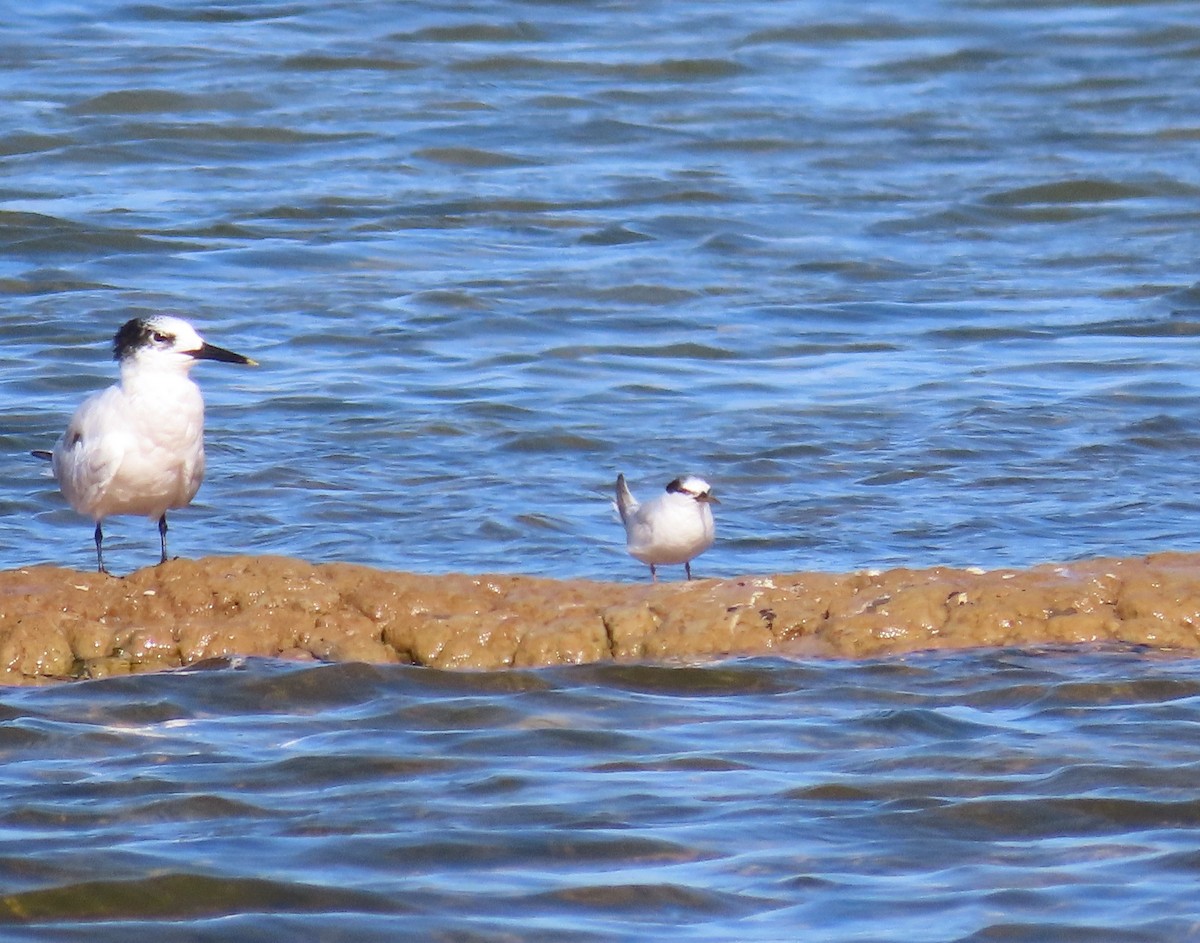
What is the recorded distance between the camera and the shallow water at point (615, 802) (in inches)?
168

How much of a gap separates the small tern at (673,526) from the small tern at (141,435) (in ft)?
4.98

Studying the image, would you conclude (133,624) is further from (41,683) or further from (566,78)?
(566,78)

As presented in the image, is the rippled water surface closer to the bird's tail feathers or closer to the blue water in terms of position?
the blue water

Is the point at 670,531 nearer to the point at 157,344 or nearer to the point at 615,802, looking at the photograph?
the point at 157,344

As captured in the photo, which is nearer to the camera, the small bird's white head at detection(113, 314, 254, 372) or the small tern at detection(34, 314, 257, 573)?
the small tern at detection(34, 314, 257, 573)

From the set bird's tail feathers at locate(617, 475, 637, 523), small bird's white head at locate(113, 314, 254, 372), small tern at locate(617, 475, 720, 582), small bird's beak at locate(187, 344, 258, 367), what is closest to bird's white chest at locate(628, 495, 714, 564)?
small tern at locate(617, 475, 720, 582)

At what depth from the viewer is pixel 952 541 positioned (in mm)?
8250

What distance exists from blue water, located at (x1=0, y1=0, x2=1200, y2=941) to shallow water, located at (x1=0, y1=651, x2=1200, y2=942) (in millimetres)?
15

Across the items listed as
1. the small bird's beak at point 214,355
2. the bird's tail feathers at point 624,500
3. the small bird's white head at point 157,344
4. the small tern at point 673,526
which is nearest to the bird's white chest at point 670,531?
the small tern at point 673,526

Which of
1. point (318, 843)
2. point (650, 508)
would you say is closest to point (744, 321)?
point (650, 508)

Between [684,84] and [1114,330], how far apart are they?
6.78 meters

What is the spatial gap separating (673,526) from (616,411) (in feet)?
10.1

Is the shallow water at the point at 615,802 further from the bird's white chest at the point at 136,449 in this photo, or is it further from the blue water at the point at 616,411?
the bird's white chest at the point at 136,449

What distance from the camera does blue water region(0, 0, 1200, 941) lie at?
453cm
